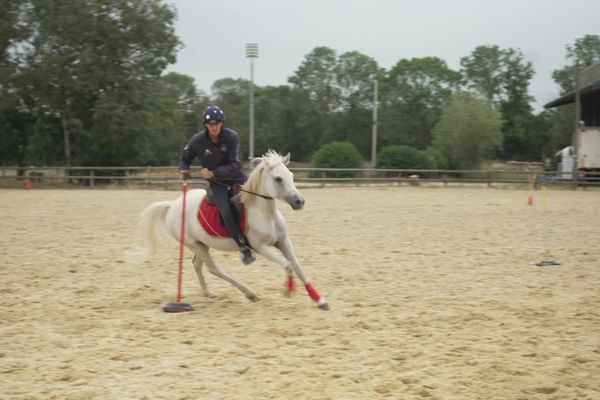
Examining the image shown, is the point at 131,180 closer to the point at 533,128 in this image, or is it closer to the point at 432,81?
the point at 432,81

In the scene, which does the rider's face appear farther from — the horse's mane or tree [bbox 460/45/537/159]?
tree [bbox 460/45/537/159]

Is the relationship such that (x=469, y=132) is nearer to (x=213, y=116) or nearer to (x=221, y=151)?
(x=221, y=151)

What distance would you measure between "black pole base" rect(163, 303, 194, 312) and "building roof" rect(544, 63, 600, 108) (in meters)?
34.9

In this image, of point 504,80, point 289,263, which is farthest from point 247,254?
point 504,80

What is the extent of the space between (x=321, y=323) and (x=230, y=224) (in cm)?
171

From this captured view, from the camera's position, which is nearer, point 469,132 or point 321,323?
point 321,323

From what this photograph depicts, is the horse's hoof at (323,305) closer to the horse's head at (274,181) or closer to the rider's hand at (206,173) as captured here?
the horse's head at (274,181)

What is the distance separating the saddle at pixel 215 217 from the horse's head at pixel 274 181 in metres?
0.16

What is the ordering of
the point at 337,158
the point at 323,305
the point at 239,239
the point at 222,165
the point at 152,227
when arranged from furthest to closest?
the point at 337,158 → the point at 152,227 → the point at 222,165 → the point at 239,239 → the point at 323,305

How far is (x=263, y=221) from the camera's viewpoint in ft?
23.1

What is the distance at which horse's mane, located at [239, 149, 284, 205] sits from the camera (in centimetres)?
705

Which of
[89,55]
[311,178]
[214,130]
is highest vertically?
[89,55]

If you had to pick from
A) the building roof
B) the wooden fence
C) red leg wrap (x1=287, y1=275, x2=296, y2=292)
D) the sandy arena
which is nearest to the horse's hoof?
the sandy arena

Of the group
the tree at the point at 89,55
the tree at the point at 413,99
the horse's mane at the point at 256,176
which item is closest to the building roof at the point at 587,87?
the tree at the point at 413,99
